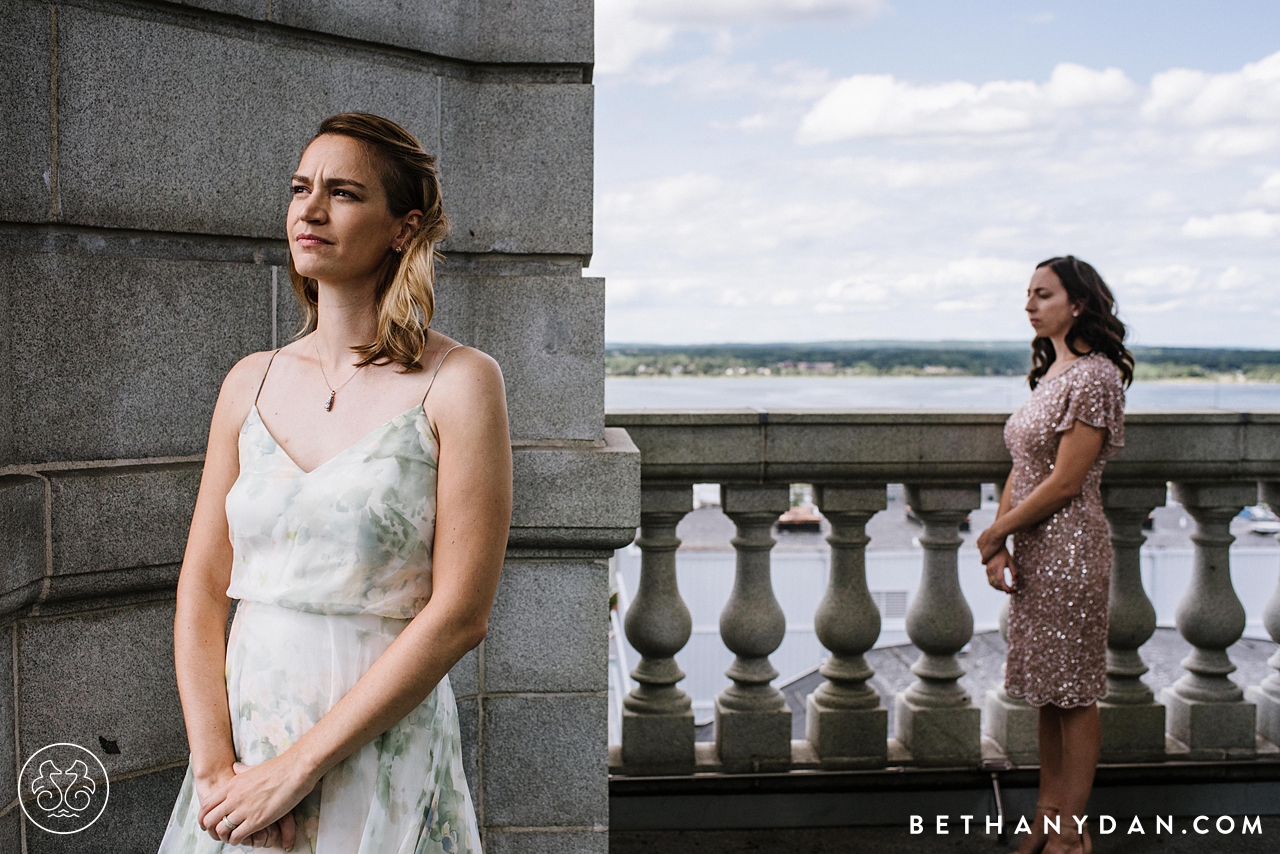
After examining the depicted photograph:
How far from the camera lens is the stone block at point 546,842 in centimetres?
303

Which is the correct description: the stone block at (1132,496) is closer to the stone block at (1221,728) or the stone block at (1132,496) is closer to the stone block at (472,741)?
the stone block at (1221,728)

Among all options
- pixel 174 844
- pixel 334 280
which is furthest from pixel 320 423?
pixel 174 844

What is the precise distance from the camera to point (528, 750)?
9.96 ft

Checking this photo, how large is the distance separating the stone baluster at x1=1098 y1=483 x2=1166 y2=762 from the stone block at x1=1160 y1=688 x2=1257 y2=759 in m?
0.12

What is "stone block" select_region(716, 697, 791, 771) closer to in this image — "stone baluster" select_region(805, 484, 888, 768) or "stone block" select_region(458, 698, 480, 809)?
"stone baluster" select_region(805, 484, 888, 768)

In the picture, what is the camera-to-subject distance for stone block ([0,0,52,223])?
241cm

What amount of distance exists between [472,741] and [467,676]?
202 millimetres

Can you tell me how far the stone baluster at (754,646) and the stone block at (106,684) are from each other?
2.06 metres

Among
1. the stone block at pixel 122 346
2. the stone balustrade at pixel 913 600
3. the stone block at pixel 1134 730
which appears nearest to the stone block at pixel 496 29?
the stone block at pixel 122 346

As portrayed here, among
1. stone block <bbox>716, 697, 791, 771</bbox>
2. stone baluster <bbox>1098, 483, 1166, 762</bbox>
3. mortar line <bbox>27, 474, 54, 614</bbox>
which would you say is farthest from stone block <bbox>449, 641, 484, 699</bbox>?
stone baluster <bbox>1098, 483, 1166, 762</bbox>

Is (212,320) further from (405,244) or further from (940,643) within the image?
(940,643)

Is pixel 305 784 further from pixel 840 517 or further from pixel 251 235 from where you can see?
pixel 840 517

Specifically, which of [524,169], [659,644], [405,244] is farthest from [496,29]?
[659,644]

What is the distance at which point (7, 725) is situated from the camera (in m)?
2.38
